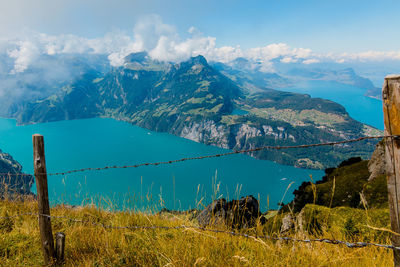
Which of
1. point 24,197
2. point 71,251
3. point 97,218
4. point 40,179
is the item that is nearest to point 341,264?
point 71,251

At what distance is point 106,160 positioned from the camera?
15788cm

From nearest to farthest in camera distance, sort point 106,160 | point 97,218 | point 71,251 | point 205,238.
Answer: point 205,238 < point 71,251 < point 97,218 < point 106,160

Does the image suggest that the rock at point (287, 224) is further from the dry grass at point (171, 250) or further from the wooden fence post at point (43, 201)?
the wooden fence post at point (43, 201)

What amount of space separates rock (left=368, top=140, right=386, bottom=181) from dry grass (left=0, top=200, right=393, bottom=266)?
9.48 metres

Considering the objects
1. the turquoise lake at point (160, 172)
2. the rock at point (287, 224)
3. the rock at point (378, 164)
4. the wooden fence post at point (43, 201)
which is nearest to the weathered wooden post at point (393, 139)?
the rock at point (287, 224)

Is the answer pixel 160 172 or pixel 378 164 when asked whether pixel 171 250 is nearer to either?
pixel 378 164

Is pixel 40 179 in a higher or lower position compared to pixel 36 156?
lower

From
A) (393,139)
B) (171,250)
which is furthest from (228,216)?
(393,139)

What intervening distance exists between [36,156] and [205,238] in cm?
Answer: 279

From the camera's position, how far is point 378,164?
1078 cm

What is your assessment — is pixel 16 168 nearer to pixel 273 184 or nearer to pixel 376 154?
pixel 273 184

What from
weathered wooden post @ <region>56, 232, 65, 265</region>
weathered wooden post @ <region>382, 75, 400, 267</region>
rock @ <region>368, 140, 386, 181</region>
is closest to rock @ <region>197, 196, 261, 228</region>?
weathered wooden post @ <region>382, 75, 400, 267</region>

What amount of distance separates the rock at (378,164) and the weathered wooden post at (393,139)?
1112 centimetres

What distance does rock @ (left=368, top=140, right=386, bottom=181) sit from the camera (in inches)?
411
